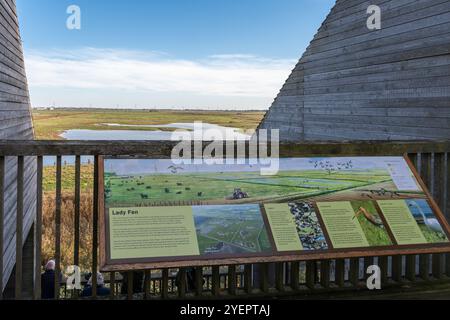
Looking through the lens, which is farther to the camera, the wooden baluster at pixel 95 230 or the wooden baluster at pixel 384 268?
the wooden baluster at pixel 384 268

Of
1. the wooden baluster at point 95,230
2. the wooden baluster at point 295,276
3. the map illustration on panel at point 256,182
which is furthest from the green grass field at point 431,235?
the wooden baluster at point 95,230

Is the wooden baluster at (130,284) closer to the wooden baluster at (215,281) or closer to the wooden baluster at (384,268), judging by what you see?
the wooden baluster at (215,281)

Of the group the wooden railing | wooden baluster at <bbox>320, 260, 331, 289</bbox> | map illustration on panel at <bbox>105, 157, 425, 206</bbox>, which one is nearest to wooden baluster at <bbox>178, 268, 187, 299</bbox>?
the wooden railing

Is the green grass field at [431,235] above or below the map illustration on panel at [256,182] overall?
below

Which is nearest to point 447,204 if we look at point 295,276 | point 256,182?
point 295,276

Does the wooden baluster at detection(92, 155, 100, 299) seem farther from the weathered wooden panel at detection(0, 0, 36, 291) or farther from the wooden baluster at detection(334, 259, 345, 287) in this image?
the weathered wooden panel at detection(0, 0, 36, 291)
